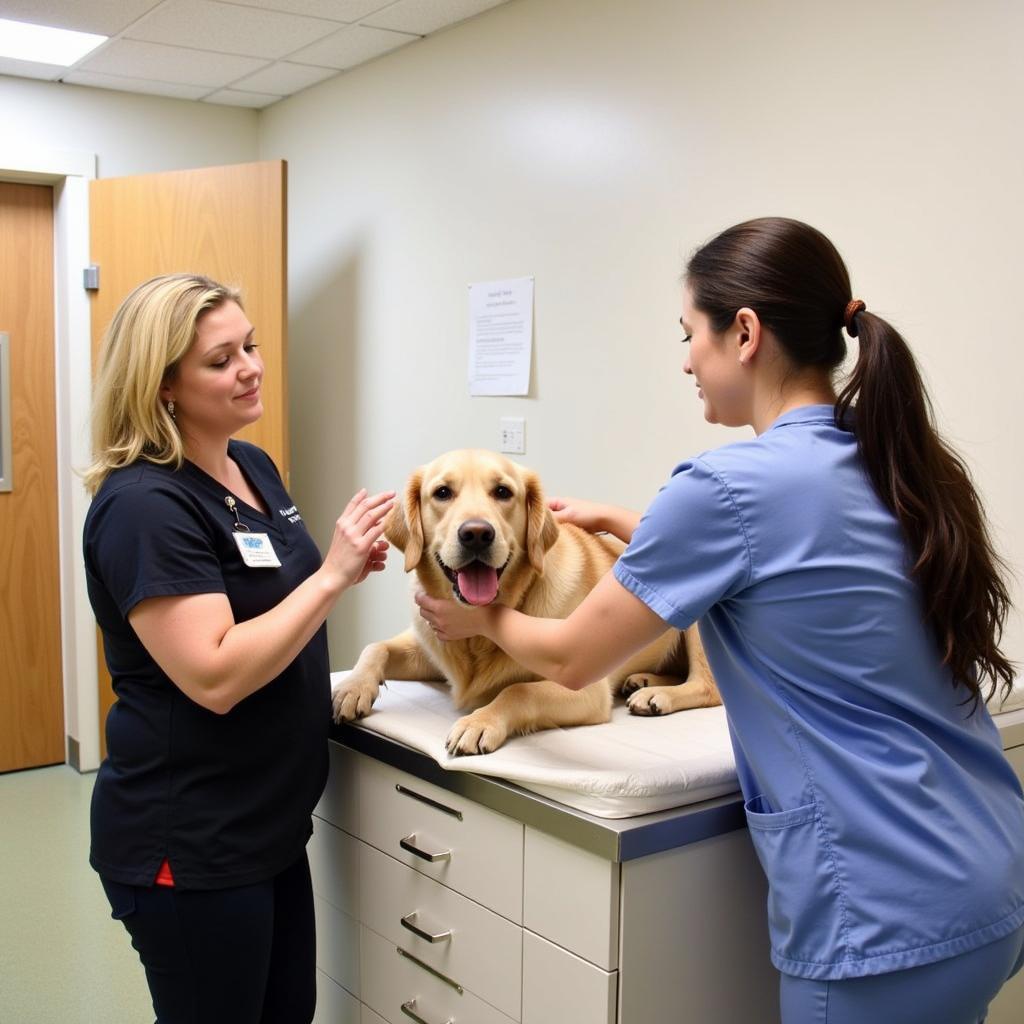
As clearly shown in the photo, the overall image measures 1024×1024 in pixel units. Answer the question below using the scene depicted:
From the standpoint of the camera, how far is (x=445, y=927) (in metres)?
1.55

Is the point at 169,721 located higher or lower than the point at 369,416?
lower

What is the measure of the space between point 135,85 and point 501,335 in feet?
6.17

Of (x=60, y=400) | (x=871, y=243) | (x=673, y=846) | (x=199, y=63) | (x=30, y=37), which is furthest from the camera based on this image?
(x=60, y=400)

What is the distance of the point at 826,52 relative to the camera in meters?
2.29

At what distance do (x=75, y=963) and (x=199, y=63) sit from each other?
9.42 ft


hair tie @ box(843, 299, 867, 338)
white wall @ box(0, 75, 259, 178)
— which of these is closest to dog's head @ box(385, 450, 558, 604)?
hair tie @ box(843, 299, 867, 338)

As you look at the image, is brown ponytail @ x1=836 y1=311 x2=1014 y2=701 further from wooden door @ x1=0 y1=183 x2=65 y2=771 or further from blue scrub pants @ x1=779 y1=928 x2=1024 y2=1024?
wooden door @ x1=0 y1=183 x2=65 y2=771

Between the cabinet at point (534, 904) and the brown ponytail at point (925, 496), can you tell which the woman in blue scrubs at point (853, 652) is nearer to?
the brown ponytail at point (925, 496)

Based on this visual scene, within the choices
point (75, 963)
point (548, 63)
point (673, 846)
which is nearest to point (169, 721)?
point (673, 846)

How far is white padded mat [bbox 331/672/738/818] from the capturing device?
1319mm

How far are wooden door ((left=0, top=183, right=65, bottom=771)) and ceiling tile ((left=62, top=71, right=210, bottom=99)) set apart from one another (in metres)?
0.42

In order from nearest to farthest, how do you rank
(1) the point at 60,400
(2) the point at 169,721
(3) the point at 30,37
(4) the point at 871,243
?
1. (2) the point at 169,721
2. (4) the point at 871,243
3. (3) the point at 30,37
4. (1) the point at 60,400

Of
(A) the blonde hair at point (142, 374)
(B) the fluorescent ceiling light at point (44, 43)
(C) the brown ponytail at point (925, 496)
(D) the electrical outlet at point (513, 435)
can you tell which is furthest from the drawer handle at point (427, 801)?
(B) the fluorescent ceiling light at point (44, 43)

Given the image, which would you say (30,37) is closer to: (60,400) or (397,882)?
(60,400)
